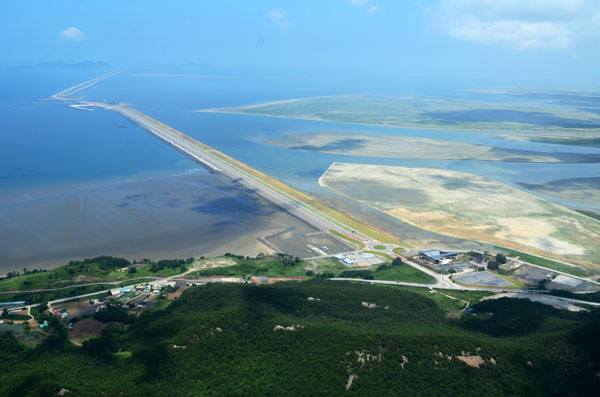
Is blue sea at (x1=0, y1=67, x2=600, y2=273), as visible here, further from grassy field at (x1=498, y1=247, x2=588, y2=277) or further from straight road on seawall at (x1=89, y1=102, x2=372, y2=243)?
grassy field at (x1=498, y1=247, x2=588, y2=277)

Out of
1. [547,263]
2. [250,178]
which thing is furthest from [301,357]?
[250,178]

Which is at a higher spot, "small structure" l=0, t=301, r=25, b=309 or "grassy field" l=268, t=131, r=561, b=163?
"grassy field" l=268, t=131, r=561, b=163

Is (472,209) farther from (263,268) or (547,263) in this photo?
(263,268)

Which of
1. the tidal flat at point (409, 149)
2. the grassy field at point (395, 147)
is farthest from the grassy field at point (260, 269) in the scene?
the grassy field at point (395, 147)

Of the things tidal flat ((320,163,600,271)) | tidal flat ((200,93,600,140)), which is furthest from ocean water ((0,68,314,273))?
tidal flat ((200,93,600,140))

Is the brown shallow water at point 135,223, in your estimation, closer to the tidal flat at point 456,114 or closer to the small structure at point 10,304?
the small structure at point 10,304

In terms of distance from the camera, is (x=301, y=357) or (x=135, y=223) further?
(x=135, y=223)
